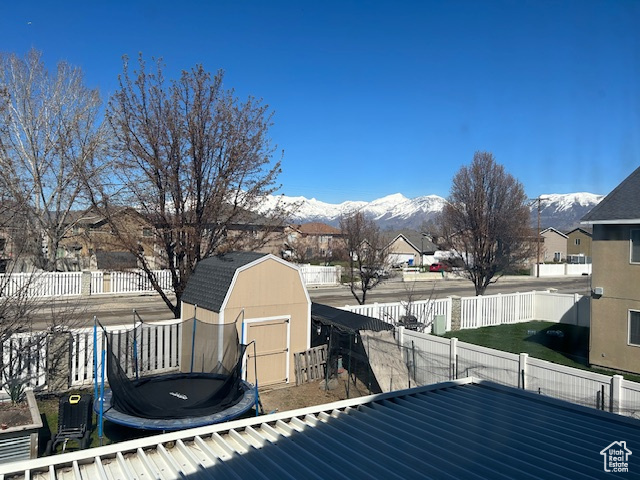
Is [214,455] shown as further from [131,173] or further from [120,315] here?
[120,315]

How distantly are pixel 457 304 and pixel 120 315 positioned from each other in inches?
603

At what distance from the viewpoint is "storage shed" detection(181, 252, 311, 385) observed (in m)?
12.2

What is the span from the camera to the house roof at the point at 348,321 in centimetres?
1338

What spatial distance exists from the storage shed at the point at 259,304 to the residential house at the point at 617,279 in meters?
8.94

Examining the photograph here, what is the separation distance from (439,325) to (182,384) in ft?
38.4

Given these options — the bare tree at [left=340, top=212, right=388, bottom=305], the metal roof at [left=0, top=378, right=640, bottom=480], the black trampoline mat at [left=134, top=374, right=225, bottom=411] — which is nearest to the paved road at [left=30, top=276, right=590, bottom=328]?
the bare tree at [left=340, top=212, right=388, bottom=305]

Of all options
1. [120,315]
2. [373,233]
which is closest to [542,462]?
[120,315]

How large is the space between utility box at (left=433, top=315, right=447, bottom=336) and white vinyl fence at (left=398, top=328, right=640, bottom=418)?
563cm

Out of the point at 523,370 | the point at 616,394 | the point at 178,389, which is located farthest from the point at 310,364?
the point at 616,394

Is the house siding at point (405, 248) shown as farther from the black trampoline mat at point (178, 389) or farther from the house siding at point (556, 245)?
the black trampoline mat at point (178, 389)

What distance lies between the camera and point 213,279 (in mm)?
12734

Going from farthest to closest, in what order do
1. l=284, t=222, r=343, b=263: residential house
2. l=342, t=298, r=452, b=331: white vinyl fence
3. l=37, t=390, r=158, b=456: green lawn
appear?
l=284, t=222, r=343, b=263: residential house
l=342, t=298, r=452, b=331: white vinyl fence
l=37, t=390, r=158, b=456: green lawn

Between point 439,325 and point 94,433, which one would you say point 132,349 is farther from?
point 439,325

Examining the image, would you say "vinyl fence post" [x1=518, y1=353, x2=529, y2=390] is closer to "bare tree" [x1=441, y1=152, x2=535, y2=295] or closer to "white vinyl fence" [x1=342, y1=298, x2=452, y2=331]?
"white vinyl fence" [x1=342, y1=298, x2=452, y2=331]
